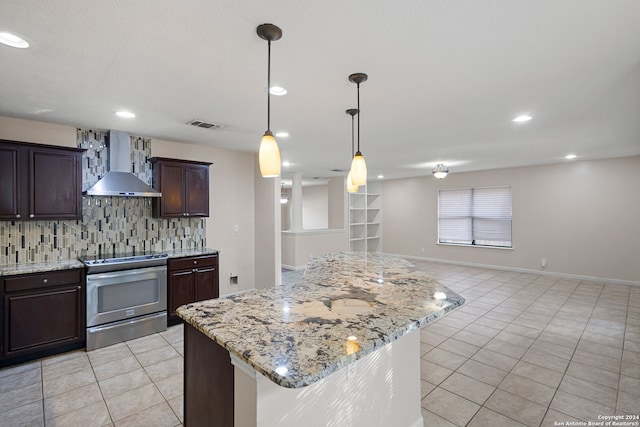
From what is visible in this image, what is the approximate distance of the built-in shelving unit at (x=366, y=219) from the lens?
29.2ft

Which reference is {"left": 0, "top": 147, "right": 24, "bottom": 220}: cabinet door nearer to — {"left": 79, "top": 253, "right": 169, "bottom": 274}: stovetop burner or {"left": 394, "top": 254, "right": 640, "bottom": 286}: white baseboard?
{"left": 79, "top": 253, "right": 169, "bottom": 274}: stovetop burner

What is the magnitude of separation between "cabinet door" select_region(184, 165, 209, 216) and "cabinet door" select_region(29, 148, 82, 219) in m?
1.16

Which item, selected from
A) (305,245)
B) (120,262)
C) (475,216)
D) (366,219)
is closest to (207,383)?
(120,262)

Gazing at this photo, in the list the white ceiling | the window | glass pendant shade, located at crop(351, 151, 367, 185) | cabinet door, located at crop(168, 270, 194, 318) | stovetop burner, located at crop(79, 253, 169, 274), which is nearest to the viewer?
the white ceiling

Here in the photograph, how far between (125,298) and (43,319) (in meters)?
0.69

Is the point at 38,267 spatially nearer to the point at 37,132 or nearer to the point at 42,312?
the point at 42,312

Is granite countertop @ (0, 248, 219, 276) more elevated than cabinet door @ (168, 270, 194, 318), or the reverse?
granite countertop @ (0, 248, 219, 276)

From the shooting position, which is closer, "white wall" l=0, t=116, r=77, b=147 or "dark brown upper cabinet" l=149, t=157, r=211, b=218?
"white wall" l=0, t=116, r=77, b=147

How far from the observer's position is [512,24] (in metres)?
1.62

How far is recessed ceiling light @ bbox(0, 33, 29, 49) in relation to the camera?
5.66ft

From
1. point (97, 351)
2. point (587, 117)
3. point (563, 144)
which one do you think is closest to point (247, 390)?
point (97, 351)

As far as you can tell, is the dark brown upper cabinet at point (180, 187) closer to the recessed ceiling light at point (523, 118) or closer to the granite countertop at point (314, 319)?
the granite countertop at point (314, 319)

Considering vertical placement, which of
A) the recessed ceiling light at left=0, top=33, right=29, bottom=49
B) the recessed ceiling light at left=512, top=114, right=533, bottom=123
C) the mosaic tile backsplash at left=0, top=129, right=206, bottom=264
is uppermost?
the recessed ceiling light at left=512, top=114, right=533, bottom=123

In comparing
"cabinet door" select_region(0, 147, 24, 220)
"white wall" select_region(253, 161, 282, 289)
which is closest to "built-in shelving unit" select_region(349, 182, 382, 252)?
"white wall" select_region(253, 161, 282, 289)
